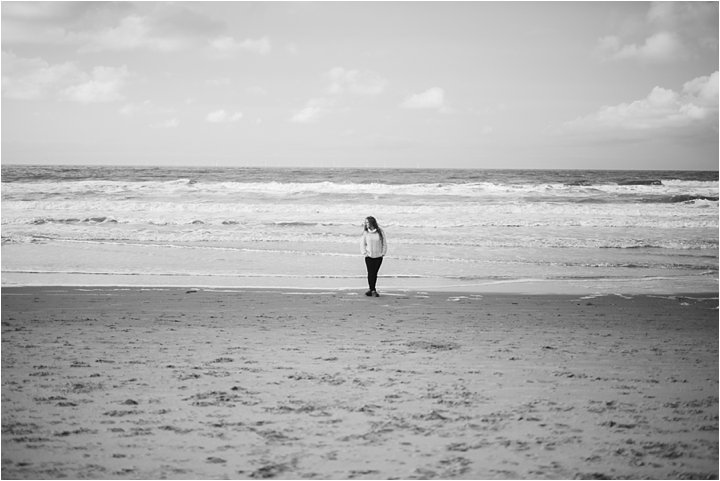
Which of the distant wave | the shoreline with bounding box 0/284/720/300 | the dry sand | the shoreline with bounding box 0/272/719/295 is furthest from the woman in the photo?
the distant wave

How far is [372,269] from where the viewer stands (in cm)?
1099

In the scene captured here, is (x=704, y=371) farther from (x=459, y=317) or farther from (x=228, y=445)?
(x=228, y=445)

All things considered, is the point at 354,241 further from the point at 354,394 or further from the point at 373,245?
the point at 354,394

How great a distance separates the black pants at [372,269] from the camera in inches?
427

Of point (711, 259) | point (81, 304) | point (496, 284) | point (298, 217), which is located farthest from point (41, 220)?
point (711, 259)

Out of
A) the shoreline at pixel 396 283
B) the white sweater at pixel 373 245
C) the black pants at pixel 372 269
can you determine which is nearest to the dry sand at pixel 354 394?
the black pants at pixel 372 269

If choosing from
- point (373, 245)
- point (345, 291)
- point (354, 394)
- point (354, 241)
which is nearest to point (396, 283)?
point (345, 291)

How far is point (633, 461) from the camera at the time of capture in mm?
3977

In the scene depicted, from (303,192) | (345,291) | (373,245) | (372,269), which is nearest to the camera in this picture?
(372,269)

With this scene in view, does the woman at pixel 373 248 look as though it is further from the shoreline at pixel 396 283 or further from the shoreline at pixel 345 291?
the shoreline at pixel 396 283

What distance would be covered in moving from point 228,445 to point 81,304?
634cm

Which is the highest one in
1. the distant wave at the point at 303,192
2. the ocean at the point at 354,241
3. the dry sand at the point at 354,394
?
the distant wave at the point at 303,192

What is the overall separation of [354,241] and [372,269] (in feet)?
27.5

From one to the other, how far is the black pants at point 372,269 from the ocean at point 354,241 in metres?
0.76
